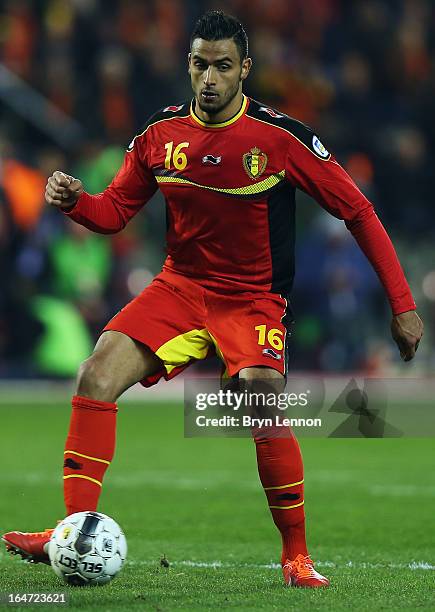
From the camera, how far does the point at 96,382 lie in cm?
536

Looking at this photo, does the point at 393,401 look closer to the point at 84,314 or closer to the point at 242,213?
the point at 84,314

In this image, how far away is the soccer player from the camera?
5461mm

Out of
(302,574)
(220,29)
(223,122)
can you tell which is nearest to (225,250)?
(223,122)

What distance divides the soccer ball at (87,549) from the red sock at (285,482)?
Answer: 28.0 inches

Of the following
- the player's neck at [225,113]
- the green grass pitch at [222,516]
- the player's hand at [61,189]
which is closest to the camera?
the green grass pitch at [222,516]

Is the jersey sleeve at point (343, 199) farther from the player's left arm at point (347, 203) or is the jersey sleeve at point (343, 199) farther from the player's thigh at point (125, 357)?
the player's thigh at point (125, 357)

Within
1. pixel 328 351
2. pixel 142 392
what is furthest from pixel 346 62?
pixel 142 392

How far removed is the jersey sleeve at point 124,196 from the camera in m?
5.75

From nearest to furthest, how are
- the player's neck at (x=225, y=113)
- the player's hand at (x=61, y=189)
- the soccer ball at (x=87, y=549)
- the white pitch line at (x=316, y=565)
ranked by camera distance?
1. the soccer ball at (x=87, y=549)
2. the player's hand at (x=61, y=189)
3. the player's neck at (x=225, y=113)
4. the white pitch line at (x=316, y=565)

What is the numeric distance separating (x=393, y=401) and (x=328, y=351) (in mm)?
1178

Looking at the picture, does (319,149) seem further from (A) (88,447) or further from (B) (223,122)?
(A) (88,447)

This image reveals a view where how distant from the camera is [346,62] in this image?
17875mm

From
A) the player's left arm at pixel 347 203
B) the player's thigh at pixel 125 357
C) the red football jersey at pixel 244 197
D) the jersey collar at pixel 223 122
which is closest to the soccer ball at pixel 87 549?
the player's thigh at pixel 125 357

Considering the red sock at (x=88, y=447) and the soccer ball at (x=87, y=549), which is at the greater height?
the red sock at (x=88, y=447)
